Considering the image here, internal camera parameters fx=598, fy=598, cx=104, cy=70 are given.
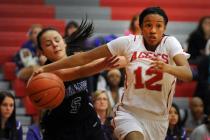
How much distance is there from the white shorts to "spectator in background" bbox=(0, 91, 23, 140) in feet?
6.86

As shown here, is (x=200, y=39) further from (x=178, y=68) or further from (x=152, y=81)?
(x=178, y=68)

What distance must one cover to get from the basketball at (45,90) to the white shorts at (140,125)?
56 cm

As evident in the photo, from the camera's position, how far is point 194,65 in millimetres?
9578

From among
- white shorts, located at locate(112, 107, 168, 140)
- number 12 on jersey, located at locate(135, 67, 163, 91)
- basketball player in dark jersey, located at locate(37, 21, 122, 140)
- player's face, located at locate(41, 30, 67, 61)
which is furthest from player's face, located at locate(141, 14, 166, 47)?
player's face, located at locate(41, 30, 67, 61)

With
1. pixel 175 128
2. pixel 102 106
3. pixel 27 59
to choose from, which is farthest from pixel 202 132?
pixel 27 59

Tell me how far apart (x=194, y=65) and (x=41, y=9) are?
319 cm

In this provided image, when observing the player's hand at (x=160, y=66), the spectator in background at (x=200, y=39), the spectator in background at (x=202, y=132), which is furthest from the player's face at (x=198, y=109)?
the player's hand at (x=160, y=66)

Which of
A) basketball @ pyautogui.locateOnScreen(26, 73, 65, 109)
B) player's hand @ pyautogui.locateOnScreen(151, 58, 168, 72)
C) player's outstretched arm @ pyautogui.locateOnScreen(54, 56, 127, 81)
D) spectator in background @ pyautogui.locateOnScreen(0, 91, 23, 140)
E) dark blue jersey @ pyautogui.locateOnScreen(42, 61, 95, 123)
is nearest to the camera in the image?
player's hand @ pyautogui.locateOnScreen(151, 58, 168, 72)

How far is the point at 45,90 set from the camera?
5188mm

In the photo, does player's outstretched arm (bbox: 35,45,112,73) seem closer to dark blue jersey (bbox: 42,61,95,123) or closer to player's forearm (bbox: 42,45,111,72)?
player's forearm (bbox: 42,45,111,72)

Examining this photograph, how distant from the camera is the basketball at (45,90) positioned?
17.0 ft

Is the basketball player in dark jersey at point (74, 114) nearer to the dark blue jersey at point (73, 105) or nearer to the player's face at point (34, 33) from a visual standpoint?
the dark blue jersey at point (73, 105)

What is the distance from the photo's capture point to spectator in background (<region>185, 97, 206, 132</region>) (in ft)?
28.0

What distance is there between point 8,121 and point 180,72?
2.95 metres
